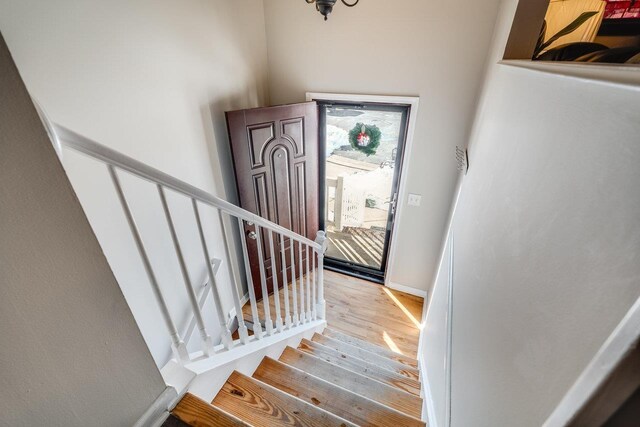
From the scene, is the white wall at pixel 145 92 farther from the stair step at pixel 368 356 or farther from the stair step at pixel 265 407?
the stair step at pixel 368 356

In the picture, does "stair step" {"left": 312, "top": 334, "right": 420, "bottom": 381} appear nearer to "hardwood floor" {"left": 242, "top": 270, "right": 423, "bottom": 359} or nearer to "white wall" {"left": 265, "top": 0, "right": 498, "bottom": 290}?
"hardwood floor" {"left": 242, "top": 270, "right": 423, "bottom": 359}

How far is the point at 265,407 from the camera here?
3.87 ft

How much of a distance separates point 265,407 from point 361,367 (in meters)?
0.96

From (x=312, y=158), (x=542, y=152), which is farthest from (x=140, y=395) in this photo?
(x=312, y=158)

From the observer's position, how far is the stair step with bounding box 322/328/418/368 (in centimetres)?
219

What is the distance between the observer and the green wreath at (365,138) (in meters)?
2.65

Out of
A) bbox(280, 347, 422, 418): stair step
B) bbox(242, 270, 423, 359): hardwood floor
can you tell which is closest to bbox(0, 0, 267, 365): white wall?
bbox(280, 347, 422, 418): stair step

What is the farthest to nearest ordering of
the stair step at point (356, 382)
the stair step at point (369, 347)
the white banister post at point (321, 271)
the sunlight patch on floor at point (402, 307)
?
the sunlight patch on floor at point (402, 307)
the stair step at point (369, 347)
the white banister post at point (321, 271)
the stair step at point (356, 382)

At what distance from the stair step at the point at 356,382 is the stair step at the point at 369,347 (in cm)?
58

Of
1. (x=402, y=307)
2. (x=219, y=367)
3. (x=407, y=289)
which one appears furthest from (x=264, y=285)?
(x=407, y=289)

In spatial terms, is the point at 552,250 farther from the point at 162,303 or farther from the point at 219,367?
the point at 219,367

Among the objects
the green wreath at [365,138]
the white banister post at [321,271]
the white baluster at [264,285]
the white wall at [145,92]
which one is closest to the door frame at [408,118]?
the green wreath at [365,138]

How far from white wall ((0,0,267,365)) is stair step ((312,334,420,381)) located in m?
0.96

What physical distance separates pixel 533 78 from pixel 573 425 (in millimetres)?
752
